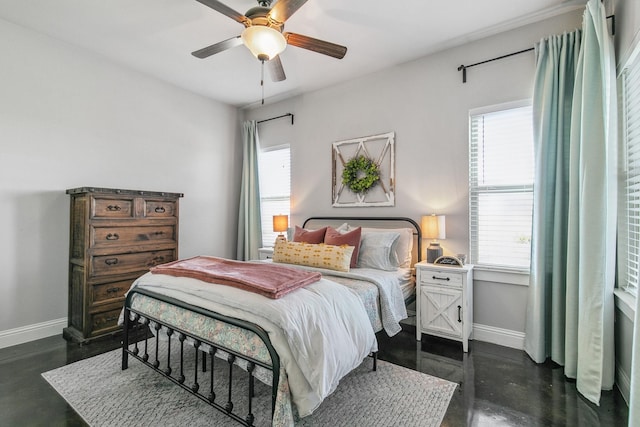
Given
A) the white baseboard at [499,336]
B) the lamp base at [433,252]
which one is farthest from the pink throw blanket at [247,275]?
the white baseboard at [499,336]

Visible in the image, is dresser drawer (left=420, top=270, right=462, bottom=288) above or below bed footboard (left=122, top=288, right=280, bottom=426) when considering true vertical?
above

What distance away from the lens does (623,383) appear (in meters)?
2.12

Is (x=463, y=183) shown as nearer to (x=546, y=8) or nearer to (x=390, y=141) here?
(x=390, y=141)

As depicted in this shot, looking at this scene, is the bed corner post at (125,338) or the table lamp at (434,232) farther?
the table lamp at (434,232)

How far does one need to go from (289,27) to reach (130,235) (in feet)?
8.92

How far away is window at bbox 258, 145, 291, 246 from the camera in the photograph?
488 centimetres

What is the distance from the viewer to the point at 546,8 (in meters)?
2.72

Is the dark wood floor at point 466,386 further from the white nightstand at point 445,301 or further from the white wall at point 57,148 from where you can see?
the white wall at point 57,148

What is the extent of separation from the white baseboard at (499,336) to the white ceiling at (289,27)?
2951mm

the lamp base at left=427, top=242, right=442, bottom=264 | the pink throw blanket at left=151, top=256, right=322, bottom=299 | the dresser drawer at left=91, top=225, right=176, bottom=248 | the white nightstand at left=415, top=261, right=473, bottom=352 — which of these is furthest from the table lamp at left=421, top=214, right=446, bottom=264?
the dresser drawer at left=91, top=225, right=176, bottom=248

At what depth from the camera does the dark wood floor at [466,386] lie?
1918 millimetres

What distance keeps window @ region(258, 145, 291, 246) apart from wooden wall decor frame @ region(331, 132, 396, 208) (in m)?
0.95

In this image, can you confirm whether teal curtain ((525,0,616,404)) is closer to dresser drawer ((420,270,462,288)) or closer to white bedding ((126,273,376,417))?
dresser drawer ((420,270,462,288))

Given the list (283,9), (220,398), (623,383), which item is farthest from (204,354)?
(623,383)
